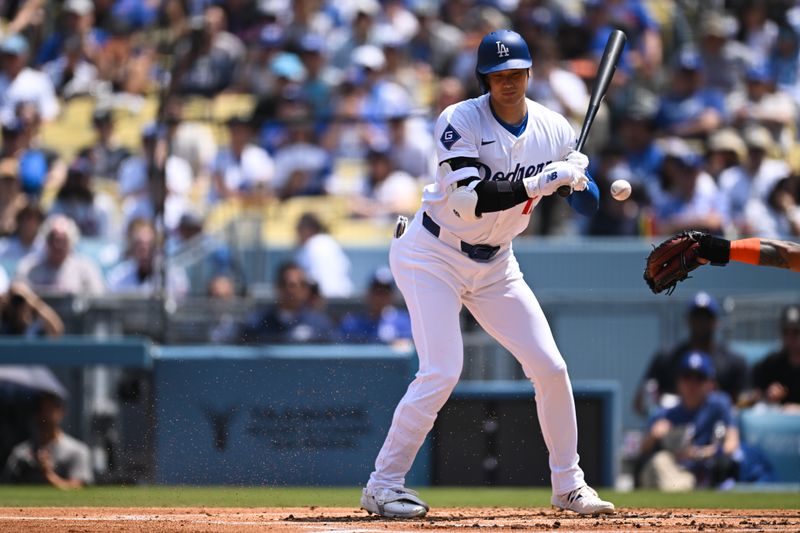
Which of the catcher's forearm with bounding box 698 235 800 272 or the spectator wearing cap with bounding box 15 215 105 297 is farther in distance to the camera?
the spectator wearing cap with bounding box 15 215 105 297

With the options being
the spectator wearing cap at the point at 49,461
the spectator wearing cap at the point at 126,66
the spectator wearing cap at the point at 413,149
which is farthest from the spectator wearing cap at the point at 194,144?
the spectator wearing cap at the point at 49,461

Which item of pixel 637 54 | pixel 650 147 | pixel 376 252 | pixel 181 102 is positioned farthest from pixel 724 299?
pixel 181 102

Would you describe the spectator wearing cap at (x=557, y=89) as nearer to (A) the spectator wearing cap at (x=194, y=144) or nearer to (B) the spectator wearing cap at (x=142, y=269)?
(A) the spectator wearing cap at (x=194, y=144)

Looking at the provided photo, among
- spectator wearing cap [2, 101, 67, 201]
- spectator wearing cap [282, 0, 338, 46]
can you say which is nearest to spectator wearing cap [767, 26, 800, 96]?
spectator wearing cap [282, 0, 338, 46]

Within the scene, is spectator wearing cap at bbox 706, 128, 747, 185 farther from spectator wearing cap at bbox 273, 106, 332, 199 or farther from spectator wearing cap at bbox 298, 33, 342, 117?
spectator wearing cap at bbox 298, 33, 342, 117

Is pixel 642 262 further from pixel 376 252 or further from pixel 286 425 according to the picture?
pixel 286 425

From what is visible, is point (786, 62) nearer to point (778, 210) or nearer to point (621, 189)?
point (778, 210)

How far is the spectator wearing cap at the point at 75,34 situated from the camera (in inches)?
626

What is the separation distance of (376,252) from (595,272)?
6.46 ft

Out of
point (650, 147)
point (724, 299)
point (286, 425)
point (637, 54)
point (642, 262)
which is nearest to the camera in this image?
point (286, 425)

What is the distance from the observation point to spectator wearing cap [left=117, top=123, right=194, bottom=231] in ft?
41.8

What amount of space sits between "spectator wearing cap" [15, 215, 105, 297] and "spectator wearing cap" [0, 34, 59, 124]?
11.3 feet

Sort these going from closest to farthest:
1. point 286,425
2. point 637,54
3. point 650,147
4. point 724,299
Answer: point 286,425, point 724,299, point 650,147, point 637,54

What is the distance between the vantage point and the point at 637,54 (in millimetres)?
14703
